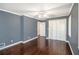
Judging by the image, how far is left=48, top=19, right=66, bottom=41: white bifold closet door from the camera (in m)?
6.48

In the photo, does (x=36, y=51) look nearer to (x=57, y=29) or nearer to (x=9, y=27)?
(x=9, y=27)

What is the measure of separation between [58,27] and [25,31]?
2868mm

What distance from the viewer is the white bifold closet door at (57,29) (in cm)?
648

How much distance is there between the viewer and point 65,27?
632 centimetres

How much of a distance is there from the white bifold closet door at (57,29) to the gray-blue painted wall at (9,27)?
3.08 meters

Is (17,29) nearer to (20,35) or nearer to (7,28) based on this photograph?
(20,35)

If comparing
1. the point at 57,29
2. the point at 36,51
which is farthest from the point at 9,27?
the point at 57,29

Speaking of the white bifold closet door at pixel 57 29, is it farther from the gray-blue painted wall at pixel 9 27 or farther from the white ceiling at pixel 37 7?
the gray-blue painted wall at pixel 9 27

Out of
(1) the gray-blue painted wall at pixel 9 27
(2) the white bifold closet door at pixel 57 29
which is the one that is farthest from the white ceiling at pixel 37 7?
(2) the white bifold closet door at pixel 57 29

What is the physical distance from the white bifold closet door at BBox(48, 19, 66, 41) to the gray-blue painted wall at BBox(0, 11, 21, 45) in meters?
3.08

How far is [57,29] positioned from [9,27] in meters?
4.05

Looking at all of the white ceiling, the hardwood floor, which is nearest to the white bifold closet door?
the hardwood floor

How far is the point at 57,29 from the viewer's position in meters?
6.89

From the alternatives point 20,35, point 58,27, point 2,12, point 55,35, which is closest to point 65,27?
point 58,27
